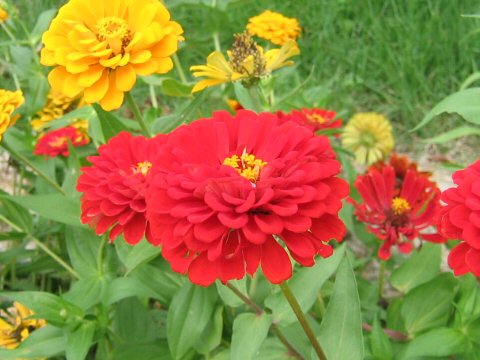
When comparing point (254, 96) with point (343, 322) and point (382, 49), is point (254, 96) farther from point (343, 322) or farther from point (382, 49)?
point (382, 49)

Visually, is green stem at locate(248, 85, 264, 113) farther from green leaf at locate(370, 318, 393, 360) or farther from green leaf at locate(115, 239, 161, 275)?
green leaf at locate(370, 318, 393, 360)

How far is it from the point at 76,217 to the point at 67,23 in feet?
1.15

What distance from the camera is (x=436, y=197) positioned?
1.23m

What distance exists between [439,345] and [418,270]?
31 centimetres

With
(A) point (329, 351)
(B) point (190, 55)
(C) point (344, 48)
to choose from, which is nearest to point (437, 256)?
(A) point (329, 351)

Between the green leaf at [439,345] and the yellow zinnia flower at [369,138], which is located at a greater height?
the green leaf at [439,345]

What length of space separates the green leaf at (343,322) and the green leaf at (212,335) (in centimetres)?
23

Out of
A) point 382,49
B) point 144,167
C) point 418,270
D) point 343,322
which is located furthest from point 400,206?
point 382,49

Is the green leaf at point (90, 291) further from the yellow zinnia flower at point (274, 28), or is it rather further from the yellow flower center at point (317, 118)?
the yellow zinnia flower at point (274, 28)

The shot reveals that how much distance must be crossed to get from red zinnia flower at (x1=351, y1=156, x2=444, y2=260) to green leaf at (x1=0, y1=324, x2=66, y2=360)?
0.61 m

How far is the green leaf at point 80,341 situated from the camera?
974mm

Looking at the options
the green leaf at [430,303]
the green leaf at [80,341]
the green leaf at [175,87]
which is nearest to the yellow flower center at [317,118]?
the green leaf at [175,87]

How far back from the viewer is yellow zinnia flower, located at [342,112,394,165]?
5.25 ft

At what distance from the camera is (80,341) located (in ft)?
3.29
